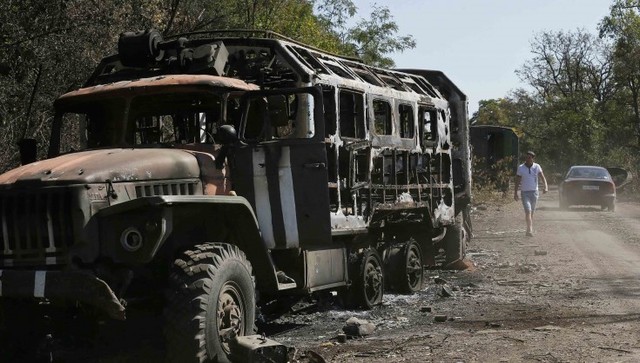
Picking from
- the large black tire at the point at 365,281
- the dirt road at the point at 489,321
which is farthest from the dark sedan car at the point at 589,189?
the large black tire at the point at 365,281

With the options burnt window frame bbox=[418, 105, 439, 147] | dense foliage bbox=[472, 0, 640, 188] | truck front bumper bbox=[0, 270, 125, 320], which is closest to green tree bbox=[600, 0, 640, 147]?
dense foliage bbox=[472, 0, 640, 188]

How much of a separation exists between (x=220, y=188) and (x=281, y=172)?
2.15 ft

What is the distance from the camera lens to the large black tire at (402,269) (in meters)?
11.6

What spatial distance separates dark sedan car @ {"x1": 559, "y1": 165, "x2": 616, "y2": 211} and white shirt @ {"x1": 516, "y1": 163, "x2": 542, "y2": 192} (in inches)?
432

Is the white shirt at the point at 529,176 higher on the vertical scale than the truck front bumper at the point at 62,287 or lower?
higher

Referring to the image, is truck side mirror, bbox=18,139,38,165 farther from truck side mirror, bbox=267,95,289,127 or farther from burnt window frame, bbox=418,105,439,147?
burnt window frame, bbox=418,105,439,147

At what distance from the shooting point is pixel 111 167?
676 cm

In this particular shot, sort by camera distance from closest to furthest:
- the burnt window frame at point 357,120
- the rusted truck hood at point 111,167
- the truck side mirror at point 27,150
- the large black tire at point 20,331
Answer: the rusted truck hood at point 111,167 → the large black tire at point 20,331 → the truck side mirror at point 27,150 → the burnt window frame at point 357,120

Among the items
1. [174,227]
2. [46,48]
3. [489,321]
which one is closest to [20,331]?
[174,227]

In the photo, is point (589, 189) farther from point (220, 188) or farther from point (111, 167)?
point (111, 167)

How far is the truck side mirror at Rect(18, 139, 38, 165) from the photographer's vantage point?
8328mm

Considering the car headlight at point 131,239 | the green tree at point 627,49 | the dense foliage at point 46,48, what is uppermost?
the green tree at point 627,49

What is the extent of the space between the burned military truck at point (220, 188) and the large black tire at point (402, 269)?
0.06 feet

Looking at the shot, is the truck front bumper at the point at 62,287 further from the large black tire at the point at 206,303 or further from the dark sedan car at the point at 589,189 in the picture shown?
the dark sedan car at the point at 589,189
